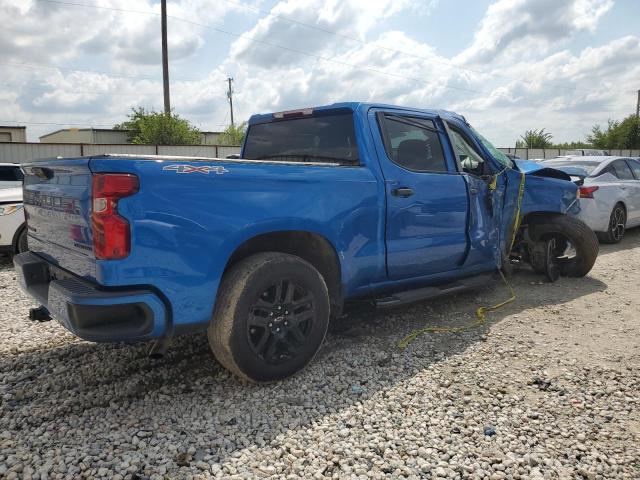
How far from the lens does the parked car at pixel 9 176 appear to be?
906 centimetres

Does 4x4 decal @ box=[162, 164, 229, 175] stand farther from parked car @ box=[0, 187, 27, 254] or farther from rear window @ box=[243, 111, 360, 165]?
parked car @ box=[0, 187, 27, 254]

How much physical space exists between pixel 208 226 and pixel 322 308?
39.2 inches

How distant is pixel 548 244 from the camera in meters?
5.77

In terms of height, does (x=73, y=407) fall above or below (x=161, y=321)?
below

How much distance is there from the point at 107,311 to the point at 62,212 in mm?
762

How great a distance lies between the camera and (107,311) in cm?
256

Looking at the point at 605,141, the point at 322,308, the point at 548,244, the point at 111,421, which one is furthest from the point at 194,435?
the point at 605,141

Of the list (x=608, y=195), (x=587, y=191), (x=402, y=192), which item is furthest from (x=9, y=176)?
(x=608, y=195)

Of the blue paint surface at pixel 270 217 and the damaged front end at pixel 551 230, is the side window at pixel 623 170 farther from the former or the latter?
the blue paint surface at pixel 270 217

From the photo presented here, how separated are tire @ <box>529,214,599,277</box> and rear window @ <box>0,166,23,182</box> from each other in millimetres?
8772

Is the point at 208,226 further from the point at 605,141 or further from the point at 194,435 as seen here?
the point at 605,141

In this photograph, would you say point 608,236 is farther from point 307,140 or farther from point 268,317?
point 268,317

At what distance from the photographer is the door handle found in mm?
3801

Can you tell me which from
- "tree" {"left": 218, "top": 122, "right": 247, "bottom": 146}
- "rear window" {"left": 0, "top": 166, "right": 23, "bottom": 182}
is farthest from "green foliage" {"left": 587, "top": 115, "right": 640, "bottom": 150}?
"rear window" {"left": 0, "top": 166, "right": 23, "bottom": 182}
